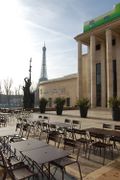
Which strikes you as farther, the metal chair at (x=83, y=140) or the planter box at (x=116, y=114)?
the planter box at (x=116, y=114)

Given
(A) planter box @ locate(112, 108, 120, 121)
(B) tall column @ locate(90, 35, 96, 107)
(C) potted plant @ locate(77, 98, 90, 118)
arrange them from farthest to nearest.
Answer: (B) tall column @ locate(90, 35, 96, 107) → (C) potted plant @ locate(77, 98, 90, 118) → (A) planter box @ locate(112, 108, 120, 121)

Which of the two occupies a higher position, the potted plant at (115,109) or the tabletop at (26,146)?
the potted plant at (115,109)

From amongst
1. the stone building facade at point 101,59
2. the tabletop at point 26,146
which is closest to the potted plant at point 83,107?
the stone building facade at point 101,59

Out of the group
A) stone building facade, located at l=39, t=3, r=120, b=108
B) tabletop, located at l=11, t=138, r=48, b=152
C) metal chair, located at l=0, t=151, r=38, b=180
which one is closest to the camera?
metal chair, located at l=0, t=151, r=38, b=180

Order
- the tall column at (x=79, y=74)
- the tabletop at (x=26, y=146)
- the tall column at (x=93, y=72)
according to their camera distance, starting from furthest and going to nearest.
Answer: the tall column at (x=79, y=74)
the tall column at (x=93, y=72)
the tabletop at (x=26, y=146)

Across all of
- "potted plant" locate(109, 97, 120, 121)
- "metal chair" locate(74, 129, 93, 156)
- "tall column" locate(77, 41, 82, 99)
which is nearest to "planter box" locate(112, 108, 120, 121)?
"potted plant" locate(109, 97, 120, 121)

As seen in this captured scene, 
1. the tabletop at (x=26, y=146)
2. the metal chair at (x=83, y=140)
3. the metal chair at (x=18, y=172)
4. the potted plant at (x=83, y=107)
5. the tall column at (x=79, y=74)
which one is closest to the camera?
the metal chair at (x=18, y=172)

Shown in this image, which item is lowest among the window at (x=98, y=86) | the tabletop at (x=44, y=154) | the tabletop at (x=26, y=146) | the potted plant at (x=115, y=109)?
the tabletop at (x=44, y=154)

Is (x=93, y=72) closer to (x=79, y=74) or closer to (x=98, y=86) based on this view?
(x=98, y=86)

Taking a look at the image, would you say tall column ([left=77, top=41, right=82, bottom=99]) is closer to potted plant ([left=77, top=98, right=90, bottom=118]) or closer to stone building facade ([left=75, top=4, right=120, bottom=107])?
stone building facade ([left=75, top=4, right=120, bottom=107])

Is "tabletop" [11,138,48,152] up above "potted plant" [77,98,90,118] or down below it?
below

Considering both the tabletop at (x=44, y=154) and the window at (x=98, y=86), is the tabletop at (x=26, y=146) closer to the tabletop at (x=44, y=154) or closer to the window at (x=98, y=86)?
the tabletop at (x=44, y=154)

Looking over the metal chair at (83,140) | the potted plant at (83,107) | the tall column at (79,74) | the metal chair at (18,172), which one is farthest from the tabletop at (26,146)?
the tall column at (79,74)

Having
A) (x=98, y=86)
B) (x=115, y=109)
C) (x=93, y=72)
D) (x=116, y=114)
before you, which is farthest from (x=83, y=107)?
(x=98, y=86)
